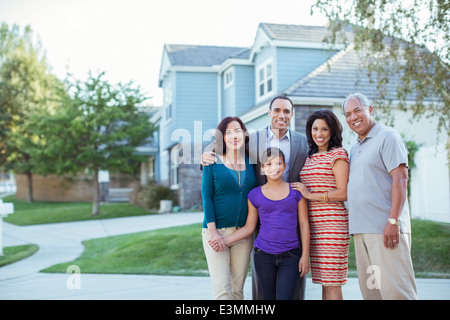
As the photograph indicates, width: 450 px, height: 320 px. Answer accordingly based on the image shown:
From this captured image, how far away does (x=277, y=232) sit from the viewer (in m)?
3.41

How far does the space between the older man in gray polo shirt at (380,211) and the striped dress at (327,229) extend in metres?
0.11

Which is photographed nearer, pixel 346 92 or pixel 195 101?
pixel 346 92

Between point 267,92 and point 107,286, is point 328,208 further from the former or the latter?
point 267,92

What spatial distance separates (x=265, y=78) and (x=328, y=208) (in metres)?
13.1

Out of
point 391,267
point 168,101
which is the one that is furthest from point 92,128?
point 391,267

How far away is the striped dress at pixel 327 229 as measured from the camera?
3.45m

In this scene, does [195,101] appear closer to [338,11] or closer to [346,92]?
[346,92]

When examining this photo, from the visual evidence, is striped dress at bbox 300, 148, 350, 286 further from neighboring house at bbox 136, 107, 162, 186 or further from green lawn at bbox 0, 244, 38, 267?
neighboring house at bbox 136, 107, 162, 186

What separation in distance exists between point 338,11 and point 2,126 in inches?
931

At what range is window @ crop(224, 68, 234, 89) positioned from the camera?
17.7 metres

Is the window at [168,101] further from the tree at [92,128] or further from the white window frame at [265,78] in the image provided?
the white window frame at [265,78]

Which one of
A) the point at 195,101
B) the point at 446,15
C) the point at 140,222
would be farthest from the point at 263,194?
the point at 195,101

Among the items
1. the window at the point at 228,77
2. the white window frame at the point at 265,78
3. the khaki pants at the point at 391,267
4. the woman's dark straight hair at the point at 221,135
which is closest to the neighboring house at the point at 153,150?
the window at the point at 228,77
